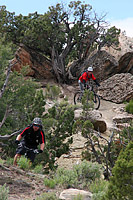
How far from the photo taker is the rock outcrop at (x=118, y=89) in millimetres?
19672

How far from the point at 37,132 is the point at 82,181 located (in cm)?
227

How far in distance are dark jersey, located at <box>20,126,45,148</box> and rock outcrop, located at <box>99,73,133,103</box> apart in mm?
13208

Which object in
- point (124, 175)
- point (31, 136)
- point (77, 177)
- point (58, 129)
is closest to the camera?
point (124, 175)

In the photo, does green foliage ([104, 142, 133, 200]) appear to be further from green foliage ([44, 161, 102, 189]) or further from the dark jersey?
the dark jersey

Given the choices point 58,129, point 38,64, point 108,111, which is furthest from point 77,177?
point 38,64

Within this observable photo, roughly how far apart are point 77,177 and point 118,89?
50.4 ft

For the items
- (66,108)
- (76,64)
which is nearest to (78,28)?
(76,64)

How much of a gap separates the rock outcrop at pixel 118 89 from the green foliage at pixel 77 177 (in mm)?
14403

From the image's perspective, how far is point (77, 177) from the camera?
5.29 metres

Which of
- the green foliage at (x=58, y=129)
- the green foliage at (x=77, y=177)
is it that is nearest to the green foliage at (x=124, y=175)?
the green foliage at (x=77, y=177)

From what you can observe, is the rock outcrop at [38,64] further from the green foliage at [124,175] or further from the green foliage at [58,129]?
the green foliage at [124,175]

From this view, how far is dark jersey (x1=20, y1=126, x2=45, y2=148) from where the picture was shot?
23.0ft

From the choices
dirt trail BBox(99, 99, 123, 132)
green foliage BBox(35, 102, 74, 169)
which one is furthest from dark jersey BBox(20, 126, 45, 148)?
dirt trail BBox(99, 99, 123, 132)

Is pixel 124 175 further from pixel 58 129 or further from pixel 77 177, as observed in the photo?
pixel 58 129
